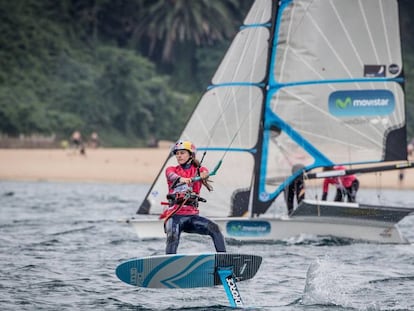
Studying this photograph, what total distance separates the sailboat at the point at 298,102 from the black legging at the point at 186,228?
6.95m

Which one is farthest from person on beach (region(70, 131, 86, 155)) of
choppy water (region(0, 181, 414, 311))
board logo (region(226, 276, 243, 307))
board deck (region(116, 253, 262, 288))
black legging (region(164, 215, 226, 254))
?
board logo (region(226, 276, 243, 307))

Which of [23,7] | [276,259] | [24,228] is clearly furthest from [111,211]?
[23,7]

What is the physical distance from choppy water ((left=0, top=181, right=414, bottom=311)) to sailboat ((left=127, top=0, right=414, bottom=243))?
5.12 feet

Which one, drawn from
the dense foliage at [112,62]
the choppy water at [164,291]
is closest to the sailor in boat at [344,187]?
the choppy water at [164,291]

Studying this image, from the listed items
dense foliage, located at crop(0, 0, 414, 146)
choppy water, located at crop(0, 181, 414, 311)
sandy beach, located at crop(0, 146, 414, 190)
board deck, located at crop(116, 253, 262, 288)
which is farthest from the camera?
dense foliage, located at crop(0, 0, 414, 146)

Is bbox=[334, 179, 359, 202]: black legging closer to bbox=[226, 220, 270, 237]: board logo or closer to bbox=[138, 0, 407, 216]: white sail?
bbox=[138, 0, 407, 216]: white sail

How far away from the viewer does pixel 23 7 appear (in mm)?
55719

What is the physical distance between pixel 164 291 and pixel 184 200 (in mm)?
1482

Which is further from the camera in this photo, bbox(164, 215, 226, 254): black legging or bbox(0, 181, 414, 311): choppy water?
bbox(164, 215, 226, 254): black legging

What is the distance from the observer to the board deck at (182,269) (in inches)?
505

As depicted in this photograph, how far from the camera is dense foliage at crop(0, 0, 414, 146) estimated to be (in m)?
50.5

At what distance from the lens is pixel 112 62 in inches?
2056

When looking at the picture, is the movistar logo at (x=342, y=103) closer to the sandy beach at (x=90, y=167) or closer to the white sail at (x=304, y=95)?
the white sail at (x=304, y=95)

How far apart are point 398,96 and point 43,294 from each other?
9718mm
